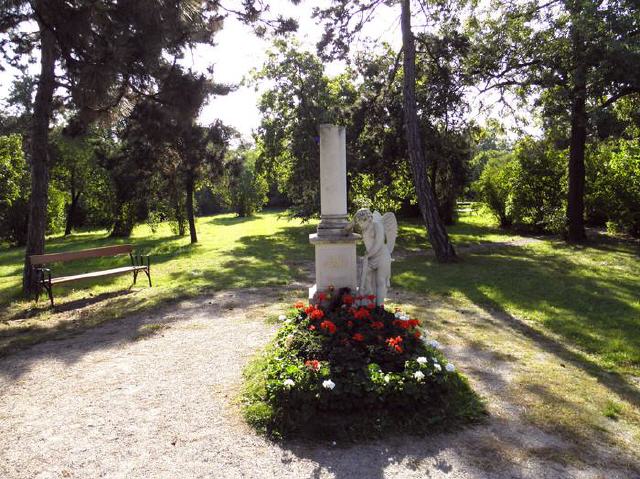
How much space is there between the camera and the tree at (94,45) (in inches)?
286

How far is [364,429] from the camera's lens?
3.52 meters

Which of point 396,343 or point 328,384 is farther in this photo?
point 396,343

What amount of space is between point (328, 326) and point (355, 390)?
1164mm

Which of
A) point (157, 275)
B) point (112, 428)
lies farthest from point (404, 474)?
point (157, 275)

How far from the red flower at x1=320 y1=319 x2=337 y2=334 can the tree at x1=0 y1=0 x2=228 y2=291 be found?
19.3ft

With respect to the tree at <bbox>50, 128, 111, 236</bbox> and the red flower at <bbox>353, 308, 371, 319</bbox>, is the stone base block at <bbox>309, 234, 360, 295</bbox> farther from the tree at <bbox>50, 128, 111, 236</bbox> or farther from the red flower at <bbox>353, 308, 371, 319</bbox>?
the tree at <bbox>50, 128, 111, 236</bbox>

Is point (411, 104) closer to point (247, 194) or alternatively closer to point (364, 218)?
point (364, 218)

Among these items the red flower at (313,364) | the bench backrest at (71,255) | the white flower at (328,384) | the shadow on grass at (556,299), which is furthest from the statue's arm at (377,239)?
the bench backrest at (71,255)

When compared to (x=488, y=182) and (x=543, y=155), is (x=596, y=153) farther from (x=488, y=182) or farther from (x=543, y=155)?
(x=488, y=182)

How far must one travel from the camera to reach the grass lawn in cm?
640

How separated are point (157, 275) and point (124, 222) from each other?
14.8m

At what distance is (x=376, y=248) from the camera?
5.55 m

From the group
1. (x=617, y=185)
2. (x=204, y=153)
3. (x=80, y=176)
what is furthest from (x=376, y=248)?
(x=80, y=176)

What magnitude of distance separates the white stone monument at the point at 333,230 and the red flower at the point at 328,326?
4.23 ft
